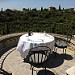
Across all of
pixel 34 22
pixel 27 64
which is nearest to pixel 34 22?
pixel 34 22

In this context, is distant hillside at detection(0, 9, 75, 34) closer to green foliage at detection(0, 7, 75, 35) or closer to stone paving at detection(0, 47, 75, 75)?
green foliage at detection(0, 7, 75, 35)

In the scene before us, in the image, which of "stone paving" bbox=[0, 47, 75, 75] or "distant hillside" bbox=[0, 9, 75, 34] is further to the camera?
"distant hillside" bbox=[0, 9, 75, 34]

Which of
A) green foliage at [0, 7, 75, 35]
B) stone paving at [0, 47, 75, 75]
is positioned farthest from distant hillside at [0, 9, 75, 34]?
stone paving at [0, 47, 75, 75]

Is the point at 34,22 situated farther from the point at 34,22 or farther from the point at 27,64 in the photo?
the point at 27,64

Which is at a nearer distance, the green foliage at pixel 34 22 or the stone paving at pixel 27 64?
the stone paving at pixel 27 64

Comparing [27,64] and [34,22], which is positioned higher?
[34,22]

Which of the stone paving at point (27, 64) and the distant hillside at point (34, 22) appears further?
the distant hillside at point (34, 22)

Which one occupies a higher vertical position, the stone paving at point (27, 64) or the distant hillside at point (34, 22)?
the distant hillside at point (34, 22)

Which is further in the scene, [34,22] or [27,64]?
[34,22]

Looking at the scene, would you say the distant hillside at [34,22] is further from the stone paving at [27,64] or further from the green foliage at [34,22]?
the stone paving at [27,64]

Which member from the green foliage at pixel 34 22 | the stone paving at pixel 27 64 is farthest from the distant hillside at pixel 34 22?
the stone paving at pixel 27 64

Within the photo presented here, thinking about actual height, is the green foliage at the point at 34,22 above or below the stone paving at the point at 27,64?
above

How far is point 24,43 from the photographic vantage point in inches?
132

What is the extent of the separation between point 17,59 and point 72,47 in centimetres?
275
